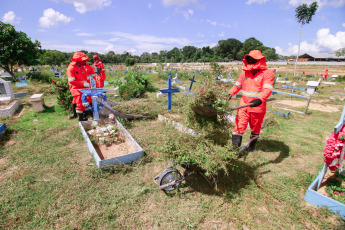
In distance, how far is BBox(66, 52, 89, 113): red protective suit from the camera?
5242mm

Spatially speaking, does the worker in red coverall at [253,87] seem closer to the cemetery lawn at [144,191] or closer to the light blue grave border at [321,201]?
the cemetery lawn at [144,191]

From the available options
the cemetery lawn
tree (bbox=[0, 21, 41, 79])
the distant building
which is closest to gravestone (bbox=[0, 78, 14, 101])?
the cemetery lawn

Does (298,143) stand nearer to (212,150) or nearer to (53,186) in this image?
(212,150)

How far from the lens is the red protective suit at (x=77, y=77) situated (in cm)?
524

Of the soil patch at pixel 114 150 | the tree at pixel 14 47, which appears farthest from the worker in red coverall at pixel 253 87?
the tree at pixel 14 47

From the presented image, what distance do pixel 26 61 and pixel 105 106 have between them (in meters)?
10.3

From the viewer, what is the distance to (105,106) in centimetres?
574

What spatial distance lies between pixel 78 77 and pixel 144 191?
4365 mm

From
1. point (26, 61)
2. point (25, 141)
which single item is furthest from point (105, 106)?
point (26, 61)

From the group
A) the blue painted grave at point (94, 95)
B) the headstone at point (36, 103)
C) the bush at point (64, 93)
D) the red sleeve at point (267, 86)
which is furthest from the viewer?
the bush at point (64, 93)

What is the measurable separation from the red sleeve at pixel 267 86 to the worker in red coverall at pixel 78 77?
5.09 m

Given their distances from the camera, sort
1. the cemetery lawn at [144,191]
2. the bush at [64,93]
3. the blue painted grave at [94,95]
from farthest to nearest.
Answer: the bush at [64,93] < the blue painted grave at [94,95] < the cemetery lawn at [144,191]

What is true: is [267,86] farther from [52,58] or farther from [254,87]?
[52,58]

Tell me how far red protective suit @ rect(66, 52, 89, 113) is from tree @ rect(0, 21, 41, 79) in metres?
8.72
